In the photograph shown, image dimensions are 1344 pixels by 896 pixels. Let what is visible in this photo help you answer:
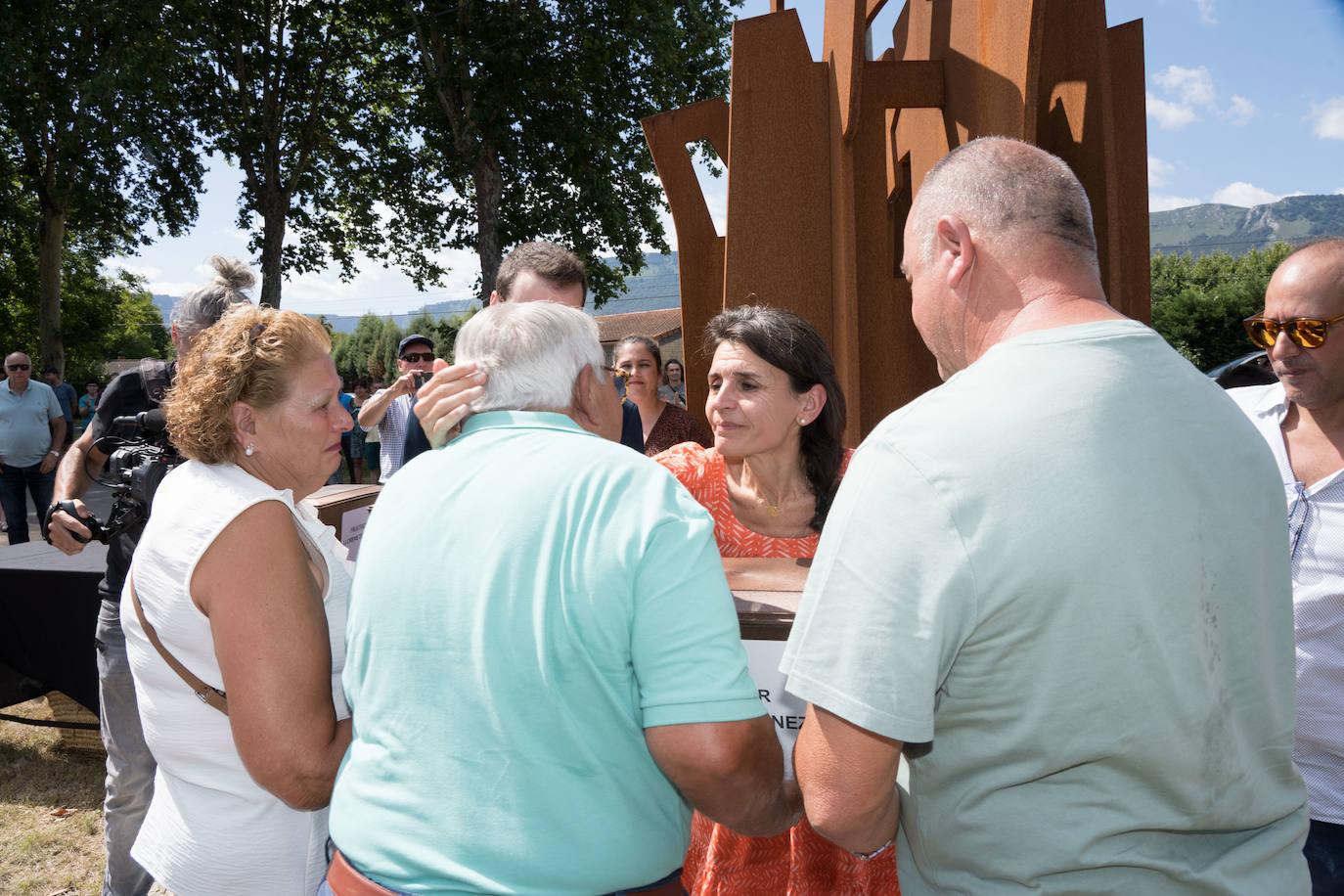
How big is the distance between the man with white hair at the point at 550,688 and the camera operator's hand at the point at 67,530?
2145 millimetres

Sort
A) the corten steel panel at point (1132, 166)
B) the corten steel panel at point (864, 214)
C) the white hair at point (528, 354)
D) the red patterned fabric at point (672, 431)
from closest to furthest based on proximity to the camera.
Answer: the white hair at point (528, 354)
the corten steel panel at point (1132, 166)
the corten steel panel at point (864, 214)
the red patterned fabric at point (672, 431)

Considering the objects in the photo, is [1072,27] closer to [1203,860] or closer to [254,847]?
[1203,860]

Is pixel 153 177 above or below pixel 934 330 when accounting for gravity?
above

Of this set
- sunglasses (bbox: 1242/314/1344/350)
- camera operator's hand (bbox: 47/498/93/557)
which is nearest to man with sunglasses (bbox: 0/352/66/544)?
camera operator's hand (bbox: 47/498/93/557)

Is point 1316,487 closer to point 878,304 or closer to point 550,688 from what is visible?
point 550,688

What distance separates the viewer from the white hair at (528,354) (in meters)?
1.38

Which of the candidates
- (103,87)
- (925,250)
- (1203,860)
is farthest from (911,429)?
(103,87)

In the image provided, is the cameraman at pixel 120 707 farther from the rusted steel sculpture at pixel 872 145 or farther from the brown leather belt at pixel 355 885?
the rusted steel sculpture at pixel 872 145

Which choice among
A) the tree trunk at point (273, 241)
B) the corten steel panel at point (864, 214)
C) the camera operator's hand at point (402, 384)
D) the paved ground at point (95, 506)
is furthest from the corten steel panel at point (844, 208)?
Result: the tree trunk at point (273, 241)

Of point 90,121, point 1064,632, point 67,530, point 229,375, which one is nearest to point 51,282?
point 90,121

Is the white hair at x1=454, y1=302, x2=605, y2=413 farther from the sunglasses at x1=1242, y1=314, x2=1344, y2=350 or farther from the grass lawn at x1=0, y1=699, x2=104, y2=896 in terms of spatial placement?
the grass lawn at x1=0, y1=699, x2=104, y2=896

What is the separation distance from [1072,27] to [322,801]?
10.7 ft

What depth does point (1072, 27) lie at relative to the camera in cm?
311

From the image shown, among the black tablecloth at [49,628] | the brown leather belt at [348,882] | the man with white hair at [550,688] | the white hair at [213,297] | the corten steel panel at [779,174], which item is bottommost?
the black tablecloth at [49,628]
